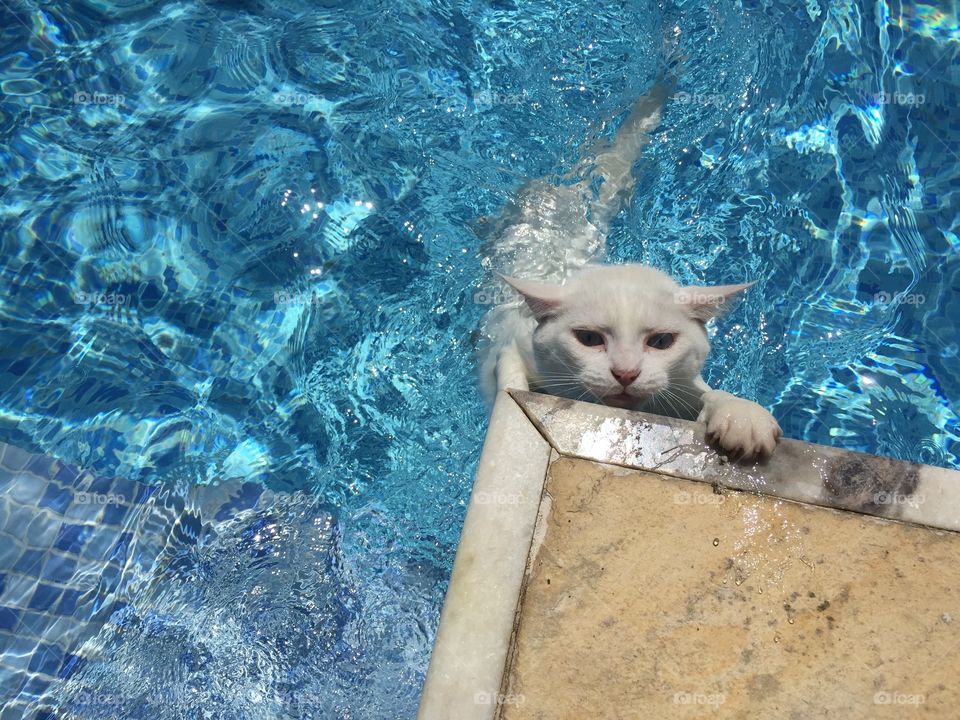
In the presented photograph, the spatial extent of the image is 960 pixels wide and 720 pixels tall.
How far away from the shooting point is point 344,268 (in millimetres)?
4102

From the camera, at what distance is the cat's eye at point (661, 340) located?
2553mm

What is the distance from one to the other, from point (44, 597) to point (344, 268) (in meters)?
2.17

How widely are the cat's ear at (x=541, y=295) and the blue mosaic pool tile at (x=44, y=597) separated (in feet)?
8.20

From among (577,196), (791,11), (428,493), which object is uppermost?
(791,11)

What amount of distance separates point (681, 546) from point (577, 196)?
7.89 ft

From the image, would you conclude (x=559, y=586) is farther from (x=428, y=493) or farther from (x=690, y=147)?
(x=690, y=147)

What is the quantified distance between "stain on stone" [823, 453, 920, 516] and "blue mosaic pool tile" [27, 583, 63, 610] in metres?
3.21

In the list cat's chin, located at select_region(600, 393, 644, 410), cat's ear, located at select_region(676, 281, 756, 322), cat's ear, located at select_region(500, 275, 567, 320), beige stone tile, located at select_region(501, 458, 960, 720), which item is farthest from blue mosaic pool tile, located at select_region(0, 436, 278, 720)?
cat's ear, located at select_region(676, 281, 756, 322)

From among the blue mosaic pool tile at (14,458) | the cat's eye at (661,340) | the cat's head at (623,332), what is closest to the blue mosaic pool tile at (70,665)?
the blue mosaic pool tile at (14,458)

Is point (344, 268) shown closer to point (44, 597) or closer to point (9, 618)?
point (44, 597)

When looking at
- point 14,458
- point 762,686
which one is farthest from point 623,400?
point 14,458

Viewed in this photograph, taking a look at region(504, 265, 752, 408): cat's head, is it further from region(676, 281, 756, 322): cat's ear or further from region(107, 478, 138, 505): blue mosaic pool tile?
region(107, 478, 138, 505): blue mosaic pool tile

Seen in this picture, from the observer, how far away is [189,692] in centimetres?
305

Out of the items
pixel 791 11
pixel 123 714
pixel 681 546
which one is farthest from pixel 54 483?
pixel 791 11
